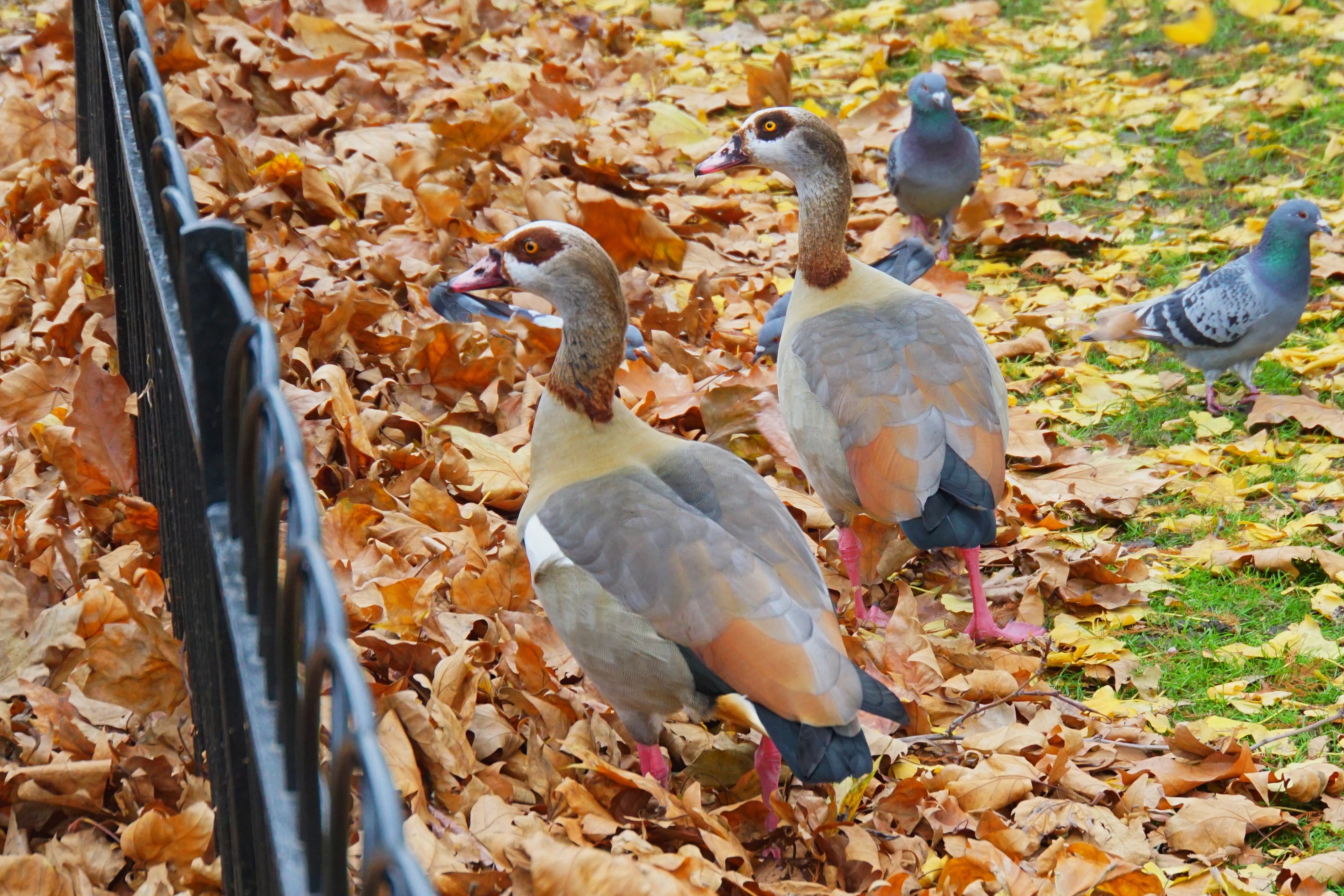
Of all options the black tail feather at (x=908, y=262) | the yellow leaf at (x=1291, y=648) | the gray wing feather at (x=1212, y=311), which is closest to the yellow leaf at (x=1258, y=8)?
the gray wing feather at (x=1212, y=311)

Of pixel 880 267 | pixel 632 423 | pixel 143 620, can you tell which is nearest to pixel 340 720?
pixel 143 620

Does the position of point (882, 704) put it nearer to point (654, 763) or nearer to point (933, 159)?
point (654, 763)

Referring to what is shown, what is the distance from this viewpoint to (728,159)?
16.4ft

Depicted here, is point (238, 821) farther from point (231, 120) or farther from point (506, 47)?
point (506, 47)

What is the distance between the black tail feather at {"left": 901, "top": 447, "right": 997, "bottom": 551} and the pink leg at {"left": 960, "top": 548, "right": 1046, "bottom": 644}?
195 mm

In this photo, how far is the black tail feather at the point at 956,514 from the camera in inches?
148

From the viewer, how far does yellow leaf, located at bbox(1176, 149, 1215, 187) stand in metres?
6.99

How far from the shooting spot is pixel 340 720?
1190 millimetres

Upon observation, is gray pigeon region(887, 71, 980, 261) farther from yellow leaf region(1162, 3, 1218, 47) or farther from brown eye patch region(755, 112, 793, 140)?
yellow leaf region(1162, 3, 1218, 47)

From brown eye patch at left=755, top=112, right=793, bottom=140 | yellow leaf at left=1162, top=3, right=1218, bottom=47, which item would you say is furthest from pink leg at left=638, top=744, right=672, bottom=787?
yellow leaf at left=1162, top=3, right=1218, bottom=47

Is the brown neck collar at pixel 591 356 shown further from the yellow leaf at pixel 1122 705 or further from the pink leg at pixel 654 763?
the yellow leaf at pixel 1122 705

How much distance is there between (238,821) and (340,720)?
0.77m

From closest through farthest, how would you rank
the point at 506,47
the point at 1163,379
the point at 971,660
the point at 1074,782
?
the point at 1074,782 → the point at 971,660 → the point at 1163,379 → the point at 506,47

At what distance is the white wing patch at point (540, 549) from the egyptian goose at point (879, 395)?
3.77 ft
